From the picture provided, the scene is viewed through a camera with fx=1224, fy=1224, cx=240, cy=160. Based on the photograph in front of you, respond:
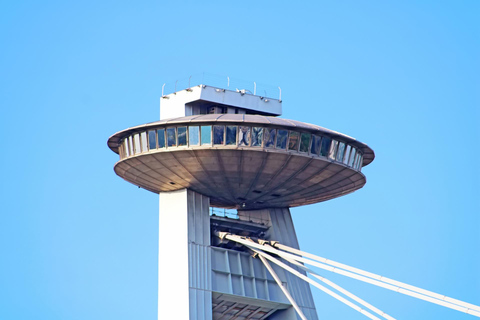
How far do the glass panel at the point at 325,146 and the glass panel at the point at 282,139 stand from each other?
2118 millimetres

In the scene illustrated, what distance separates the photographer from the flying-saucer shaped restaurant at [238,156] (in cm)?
5962

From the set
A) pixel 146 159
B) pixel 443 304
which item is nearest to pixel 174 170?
pixel 146 159

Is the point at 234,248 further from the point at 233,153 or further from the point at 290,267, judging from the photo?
the point at 233,153

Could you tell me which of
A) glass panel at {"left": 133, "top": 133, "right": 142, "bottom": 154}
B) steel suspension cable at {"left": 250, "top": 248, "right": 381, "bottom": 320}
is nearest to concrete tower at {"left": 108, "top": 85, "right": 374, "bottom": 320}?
glass panel at {"left": 133, "top": 133, "right": 142, "bottom": 154}

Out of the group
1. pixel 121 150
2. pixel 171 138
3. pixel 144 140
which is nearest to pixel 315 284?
pixel 171 138

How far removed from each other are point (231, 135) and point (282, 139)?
252cm

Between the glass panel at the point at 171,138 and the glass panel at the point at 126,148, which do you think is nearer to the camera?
the glass panel at the point at 171,138

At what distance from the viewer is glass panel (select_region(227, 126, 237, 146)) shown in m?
59.6

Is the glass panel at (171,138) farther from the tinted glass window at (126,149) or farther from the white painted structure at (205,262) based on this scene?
the white painted structure at (205,262)

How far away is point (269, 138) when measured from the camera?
5975cm

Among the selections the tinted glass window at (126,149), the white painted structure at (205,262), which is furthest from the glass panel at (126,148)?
the white painted structure at (205,262)

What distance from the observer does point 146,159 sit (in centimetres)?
6138

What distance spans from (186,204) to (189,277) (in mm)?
3989

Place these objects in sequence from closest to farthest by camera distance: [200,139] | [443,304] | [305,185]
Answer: [443,304], [200,139], [305,185]
